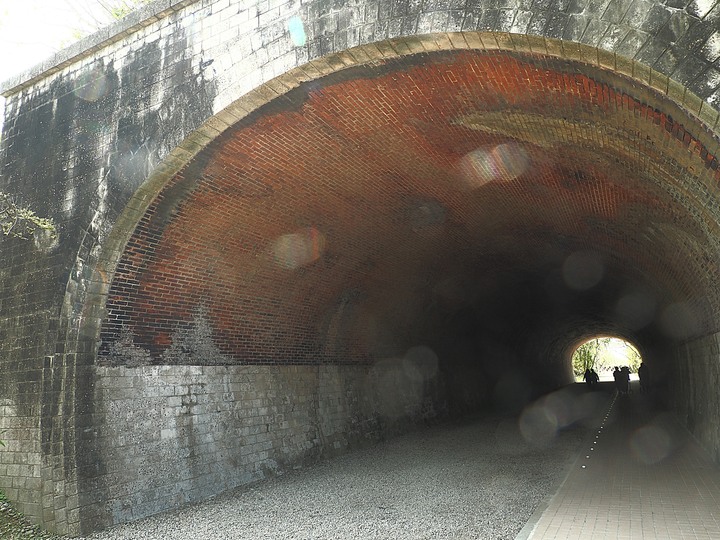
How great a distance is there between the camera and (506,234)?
11375 mm

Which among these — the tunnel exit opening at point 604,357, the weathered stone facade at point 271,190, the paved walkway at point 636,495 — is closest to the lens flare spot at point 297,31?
the weathered stone facade at point 271,190

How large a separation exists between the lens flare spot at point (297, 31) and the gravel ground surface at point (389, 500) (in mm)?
4915

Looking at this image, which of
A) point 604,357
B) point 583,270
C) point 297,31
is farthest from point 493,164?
point 604,357

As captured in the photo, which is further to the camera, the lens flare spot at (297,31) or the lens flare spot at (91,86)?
the lens flare spot at (91,86)

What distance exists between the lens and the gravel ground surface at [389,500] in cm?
634

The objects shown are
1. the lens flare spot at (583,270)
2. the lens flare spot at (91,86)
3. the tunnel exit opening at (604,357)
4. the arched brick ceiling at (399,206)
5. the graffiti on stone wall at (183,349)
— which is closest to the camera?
the arched brick ceiling at (399,206)

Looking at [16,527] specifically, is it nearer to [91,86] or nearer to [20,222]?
[20,222]

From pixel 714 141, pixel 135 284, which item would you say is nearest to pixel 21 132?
pixel 135 284

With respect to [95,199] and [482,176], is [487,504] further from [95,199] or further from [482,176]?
[95,199]

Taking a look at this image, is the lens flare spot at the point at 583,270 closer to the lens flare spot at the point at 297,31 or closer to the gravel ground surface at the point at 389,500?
the gravel ground surface at the point at 389,500

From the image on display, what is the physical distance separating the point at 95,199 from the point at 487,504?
5.83 metres

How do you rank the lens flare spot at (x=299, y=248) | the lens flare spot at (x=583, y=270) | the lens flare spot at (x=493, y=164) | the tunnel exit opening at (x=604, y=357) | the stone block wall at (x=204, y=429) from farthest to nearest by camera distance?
the tunnel exit opening at (x=604, y=357) < the lens flare spot at (x=583, y=270) < the lens flare spot at (x=299, y=248) < the lens flare spot at (x=493, y=164) < the stone block wall at (x=204, y=429)

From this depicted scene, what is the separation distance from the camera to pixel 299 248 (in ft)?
30.9

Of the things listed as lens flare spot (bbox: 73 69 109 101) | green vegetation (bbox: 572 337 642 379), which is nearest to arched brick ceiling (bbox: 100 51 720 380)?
lens flare spot (bbox: 73 69 109 101)
